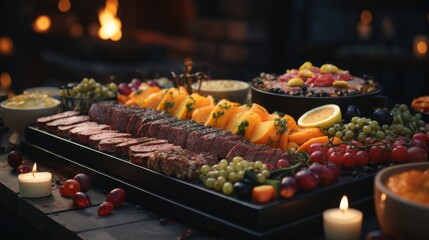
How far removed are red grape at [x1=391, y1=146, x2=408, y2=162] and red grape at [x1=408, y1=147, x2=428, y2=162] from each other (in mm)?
20

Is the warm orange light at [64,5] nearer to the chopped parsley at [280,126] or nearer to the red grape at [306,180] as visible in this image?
the chopped parsley at [280,126]

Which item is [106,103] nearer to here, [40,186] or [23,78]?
[40,186]

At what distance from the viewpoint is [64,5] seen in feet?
31.8

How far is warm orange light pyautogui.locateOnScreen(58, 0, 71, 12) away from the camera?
9672 millimetres

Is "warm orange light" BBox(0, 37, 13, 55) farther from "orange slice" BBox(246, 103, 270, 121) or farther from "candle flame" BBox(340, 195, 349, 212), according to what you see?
"candle flame" BBox(340, 195, 349, 212)

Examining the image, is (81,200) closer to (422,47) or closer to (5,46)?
(422,47)

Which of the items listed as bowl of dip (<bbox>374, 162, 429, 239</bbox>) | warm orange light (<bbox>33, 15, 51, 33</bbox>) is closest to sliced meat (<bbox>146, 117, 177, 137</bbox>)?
bowl of dip (<bbox>374, 162, 429, 239</bbox>)

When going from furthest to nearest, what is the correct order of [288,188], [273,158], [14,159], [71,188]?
[14,159] < [71,188] < [273,158] < [288,188]

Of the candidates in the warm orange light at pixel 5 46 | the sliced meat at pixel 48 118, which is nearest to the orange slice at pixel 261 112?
the sliced meat at pixel 48 118

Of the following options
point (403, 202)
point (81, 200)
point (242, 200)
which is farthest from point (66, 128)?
point (403, 202)

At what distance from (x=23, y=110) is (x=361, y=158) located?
2.11 meters

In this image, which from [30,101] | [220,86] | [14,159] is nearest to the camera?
[14,159]

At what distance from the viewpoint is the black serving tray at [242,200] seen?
2.53m

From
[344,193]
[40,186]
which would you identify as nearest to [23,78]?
[40,186]
